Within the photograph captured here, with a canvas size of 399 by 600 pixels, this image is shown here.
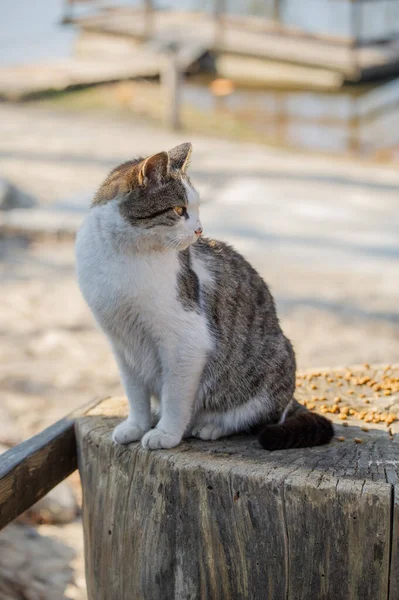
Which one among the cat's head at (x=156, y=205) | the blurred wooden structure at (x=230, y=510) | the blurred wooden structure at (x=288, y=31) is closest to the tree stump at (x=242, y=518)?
the blurred wooden structure at (x=230, y=510)

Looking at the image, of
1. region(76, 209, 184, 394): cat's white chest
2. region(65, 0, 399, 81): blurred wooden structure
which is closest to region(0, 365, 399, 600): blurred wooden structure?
region(76, 209, 184, 394): cat's white chest

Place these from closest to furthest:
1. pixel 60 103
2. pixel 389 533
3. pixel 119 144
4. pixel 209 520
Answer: pixel 389 533 → pixel 209 520 → pixel 119 144 → pixel 60 103

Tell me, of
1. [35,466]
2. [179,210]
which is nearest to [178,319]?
[179,210]

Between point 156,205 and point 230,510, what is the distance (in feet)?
2.98

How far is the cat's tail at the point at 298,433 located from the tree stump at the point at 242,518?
34mm

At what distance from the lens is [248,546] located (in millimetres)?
2213

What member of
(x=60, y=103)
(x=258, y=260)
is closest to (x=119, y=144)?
(x=60, y=103)

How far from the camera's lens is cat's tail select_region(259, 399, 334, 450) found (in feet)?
7.82

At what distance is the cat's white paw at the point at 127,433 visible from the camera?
2477 millimetres

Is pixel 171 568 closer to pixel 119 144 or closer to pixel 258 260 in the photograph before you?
pixel 258 260

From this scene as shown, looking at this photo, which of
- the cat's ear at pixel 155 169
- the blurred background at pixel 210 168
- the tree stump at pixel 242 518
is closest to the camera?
the tree stump at pixel 242 518

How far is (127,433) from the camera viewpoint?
8.16 ft

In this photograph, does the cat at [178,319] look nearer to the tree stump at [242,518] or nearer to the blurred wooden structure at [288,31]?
the tree stump at [242,518]

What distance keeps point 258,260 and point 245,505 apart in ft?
16.1
